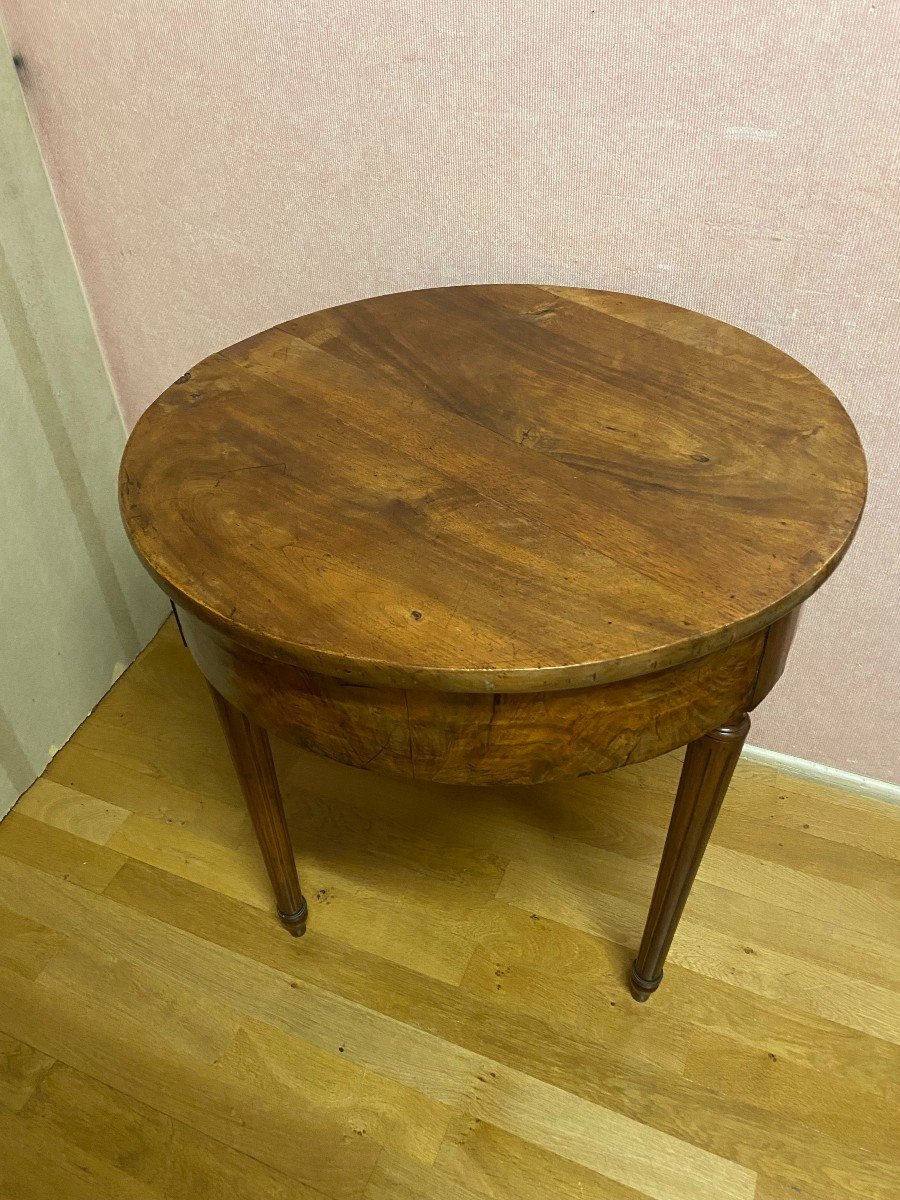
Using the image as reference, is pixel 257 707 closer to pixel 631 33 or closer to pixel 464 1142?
pixel 464 1142

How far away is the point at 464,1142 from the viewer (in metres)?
1.16

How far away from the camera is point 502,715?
2.61 feet

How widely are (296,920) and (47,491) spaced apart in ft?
2.59

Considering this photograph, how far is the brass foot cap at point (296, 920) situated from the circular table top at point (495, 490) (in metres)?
0.67

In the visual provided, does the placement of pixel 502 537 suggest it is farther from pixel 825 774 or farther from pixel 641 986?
pixel 825 774

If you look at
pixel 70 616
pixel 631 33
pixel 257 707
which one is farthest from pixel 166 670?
pixel 631 33

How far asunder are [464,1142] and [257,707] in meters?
0.65

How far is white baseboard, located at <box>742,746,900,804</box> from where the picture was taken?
151 cm

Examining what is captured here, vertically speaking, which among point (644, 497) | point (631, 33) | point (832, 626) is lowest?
point (832, 626)

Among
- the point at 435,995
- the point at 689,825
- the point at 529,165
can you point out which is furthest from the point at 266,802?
the point at 529,165

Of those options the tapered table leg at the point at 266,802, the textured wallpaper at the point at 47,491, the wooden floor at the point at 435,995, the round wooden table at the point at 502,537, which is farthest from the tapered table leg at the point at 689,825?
the textured wallpaper at the point at 47,491

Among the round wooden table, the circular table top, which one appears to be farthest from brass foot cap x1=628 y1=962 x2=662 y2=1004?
the circular table top

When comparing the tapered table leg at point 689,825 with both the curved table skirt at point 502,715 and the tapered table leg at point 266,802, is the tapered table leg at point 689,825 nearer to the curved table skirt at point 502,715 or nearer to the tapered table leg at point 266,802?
the curved table skirt at point 502,715

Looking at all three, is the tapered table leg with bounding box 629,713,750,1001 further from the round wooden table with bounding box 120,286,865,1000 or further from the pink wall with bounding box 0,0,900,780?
the pink wall with bounding box 0,0,900,780
